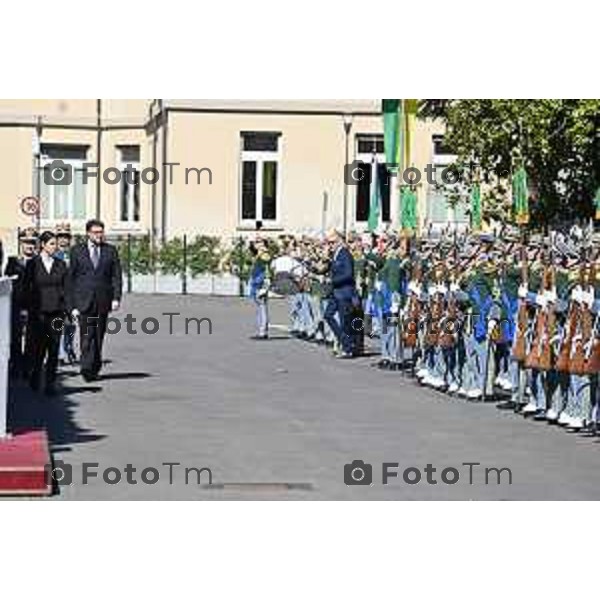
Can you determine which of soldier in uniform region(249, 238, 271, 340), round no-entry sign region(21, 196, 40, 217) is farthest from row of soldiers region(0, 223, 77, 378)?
round no-entry sign region(21, 196, 40, 217)

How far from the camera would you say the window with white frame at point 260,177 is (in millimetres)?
39625

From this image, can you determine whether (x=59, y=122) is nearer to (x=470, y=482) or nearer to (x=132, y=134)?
(x=132, y=134)

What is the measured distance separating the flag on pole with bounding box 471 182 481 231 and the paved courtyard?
2727 mm

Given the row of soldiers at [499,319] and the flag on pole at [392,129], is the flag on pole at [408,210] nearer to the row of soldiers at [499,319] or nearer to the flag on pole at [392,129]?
the row of soldiers at [499,319]

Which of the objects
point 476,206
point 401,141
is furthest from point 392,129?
point 476,206

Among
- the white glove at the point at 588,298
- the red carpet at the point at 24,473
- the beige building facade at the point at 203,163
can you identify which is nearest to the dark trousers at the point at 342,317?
the white glove at the point at 588,298

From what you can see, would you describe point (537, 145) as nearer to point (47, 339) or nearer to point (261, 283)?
point (261, 283)

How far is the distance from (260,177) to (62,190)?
7560 mm

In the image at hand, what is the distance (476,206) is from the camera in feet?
84.1

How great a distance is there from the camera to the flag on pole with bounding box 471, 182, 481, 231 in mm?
25719

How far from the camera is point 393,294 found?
2311cm

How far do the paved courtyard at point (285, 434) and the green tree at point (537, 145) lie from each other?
3514mm

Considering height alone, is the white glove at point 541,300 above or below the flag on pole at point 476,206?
below

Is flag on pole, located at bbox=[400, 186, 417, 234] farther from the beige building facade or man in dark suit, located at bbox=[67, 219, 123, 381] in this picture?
the beige building facade
